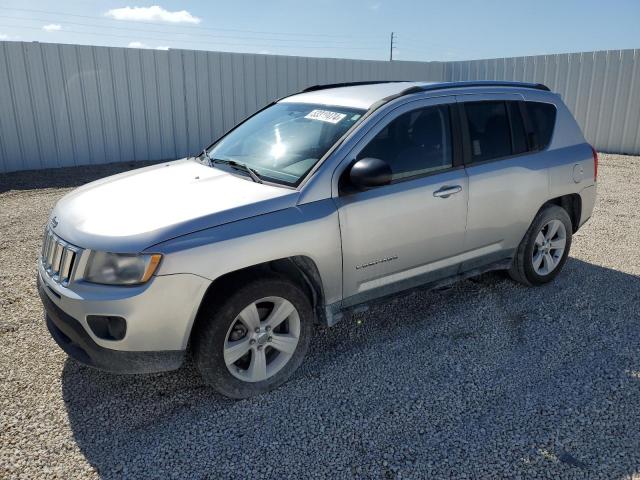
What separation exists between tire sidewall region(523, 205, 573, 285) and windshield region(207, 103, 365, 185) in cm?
203

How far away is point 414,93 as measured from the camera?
371 centimetres

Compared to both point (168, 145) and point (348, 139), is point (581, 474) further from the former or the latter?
point (168, 145)

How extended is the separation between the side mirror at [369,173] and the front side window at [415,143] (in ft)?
0.73

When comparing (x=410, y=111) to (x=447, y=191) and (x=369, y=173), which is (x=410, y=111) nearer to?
(x=447, y=191)

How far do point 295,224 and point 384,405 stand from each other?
1.20 m

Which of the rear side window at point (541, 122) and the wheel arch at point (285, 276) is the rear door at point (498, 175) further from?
the wheel arch at point (285, 276)

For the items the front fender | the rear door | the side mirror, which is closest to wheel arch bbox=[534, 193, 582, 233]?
the rear door

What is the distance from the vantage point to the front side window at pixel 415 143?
3.48m

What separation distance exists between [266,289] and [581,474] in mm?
1856

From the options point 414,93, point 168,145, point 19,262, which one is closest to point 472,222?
point 414,93

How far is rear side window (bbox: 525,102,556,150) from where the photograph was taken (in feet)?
14.5

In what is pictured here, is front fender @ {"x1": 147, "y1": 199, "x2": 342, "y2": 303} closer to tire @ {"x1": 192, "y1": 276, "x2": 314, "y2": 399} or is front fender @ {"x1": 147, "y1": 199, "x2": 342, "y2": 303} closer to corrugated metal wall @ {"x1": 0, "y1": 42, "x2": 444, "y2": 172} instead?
tire @ {"x1": 192, "y1": 276, "x2": 314, "y2": 399}

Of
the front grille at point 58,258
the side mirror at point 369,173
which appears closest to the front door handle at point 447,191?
the side mirror at point 369,173

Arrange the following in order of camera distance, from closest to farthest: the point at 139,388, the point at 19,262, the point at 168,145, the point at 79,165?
1. the point at 139,388
2. the point at 19,262
3. the point at 79,165
4. the point at 168,145
